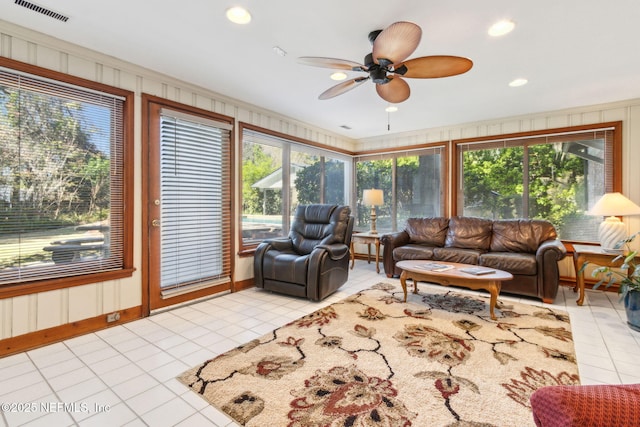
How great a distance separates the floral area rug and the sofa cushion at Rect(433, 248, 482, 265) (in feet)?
3.27

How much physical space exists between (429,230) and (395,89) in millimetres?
2780

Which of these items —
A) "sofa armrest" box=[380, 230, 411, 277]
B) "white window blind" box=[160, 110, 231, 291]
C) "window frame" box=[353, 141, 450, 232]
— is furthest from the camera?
"window frame" box=[353, 141, 450, 232]

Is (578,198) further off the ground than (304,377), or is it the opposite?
(578,198)

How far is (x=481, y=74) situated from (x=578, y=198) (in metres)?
2.58

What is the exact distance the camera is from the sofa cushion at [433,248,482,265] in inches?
157

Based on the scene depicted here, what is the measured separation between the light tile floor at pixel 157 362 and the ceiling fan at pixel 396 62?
7.37 feet

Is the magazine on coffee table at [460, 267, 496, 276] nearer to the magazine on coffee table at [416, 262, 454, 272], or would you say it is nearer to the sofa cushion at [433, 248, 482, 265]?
the magazine on coffee table at [416, 262, 454, 272]

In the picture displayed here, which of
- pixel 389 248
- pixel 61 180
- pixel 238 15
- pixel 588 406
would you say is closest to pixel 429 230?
pixel 389 248

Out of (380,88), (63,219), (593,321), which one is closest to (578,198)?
(593,321)

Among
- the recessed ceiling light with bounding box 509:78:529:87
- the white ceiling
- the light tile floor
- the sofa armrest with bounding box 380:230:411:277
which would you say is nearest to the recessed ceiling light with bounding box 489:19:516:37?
the white ceiling

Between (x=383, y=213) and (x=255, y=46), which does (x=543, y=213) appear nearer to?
(x=383, y=213)

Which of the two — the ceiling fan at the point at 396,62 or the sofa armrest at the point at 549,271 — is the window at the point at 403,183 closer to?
the sofa armrest at the point at 549,271

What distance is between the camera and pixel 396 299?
357cm

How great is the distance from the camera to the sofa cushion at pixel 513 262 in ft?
11.6
